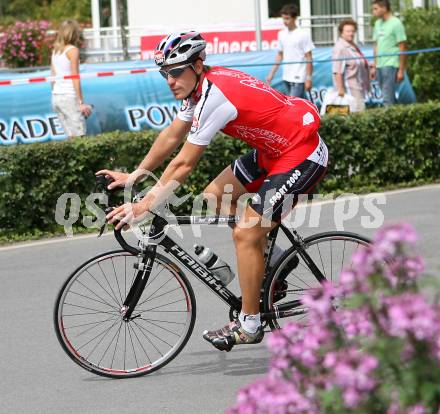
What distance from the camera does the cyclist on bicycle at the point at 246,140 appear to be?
562 cm

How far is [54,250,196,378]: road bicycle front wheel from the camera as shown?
19.7ft

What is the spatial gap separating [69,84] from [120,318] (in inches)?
268

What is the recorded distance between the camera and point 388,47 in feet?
49.9

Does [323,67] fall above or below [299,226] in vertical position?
above

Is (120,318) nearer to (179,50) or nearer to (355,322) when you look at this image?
(179,50)

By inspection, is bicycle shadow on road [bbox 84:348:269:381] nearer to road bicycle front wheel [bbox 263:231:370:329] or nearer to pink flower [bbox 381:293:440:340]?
road bicycle front wheel [bbox 263:231:370:329]

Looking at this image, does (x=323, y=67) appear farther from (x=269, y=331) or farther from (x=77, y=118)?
(x=269, y=331)

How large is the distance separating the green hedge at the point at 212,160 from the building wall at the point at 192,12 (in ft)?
55.2

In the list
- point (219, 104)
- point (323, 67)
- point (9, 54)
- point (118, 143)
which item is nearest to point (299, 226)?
point (118, 143)

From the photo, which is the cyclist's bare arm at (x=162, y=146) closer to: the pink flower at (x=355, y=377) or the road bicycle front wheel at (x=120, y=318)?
the road bicycle front wheel at (x=120, y=318)

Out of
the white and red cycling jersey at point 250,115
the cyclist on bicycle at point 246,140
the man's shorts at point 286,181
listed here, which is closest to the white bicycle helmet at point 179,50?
the cyclist on bicycle at point 246,140

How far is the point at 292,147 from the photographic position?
5898 millimetres

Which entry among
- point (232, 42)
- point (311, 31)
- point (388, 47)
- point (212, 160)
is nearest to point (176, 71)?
point (212, 160)

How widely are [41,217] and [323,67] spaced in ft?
24.3
